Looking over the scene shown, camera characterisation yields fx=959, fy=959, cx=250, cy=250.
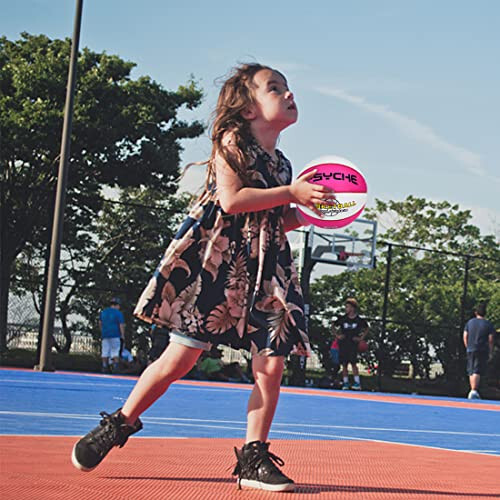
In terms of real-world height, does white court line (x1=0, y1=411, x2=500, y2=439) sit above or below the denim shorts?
below

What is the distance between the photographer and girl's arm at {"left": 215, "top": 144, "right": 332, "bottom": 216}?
3.18 metres

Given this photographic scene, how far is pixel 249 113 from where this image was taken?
11.6 ft

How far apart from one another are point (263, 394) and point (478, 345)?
1510cm

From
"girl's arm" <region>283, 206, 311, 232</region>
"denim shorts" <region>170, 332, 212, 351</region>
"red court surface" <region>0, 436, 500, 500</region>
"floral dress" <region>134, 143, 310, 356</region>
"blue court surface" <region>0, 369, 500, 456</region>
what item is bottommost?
"blue court surface" <region>0, 369, 500, 456</region>

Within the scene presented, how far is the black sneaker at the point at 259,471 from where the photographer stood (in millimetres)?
3143

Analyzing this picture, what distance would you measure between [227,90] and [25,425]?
8.79 ft

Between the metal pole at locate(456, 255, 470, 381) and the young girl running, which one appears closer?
the young girl running

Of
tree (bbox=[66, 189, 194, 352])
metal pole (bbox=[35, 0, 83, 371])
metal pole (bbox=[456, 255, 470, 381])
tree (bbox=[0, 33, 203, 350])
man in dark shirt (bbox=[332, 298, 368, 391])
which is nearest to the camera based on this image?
metal pole (bbox=[35, 0, 83, 371])

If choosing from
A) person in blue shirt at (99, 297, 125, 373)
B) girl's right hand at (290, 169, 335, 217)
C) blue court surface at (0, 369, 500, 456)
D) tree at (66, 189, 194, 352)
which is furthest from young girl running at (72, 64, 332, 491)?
tree at (66, 189, 194, 352)

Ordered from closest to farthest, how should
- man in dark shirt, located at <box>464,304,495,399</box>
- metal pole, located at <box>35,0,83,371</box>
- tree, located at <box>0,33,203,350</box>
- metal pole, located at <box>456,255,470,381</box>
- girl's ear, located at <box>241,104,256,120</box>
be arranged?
girl's ear, located at <box>241,104,256,120</box>, metal pole, located at <box>35,0,83,371</box>, man in dark shirt, located at <box>464,304,495,399</box>, tree, located at <box>0,33,203,350</box>, metal pole, located at <box>456,255,470,381</box>

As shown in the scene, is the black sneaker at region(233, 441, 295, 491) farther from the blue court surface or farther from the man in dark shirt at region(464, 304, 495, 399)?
the man in dark shirt at region(464, 304, 495, 399)

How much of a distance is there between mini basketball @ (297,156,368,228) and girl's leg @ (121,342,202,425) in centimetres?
66

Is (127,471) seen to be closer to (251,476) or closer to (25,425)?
(251,476)

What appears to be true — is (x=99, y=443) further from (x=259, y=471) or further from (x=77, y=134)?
(x=77, y=134)
